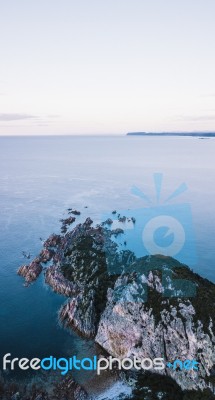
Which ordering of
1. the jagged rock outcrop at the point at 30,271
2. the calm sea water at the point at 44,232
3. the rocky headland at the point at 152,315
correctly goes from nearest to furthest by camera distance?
the rocky headland at the point at 152,315 < the calm sea water at the point at 44,232 < the jagged rock outcrop at the point at 30,271

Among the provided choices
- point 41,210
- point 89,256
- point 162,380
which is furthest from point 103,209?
point 162,380

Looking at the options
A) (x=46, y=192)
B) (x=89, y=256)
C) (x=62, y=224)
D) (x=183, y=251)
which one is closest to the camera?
(x=89, y=256)

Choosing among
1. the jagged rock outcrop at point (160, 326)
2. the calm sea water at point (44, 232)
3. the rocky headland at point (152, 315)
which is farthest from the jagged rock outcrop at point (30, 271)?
the jagged rock outcrop at point (160, 326)

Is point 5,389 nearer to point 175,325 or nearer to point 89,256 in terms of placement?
point 175,325

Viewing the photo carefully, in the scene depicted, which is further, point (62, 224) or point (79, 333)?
point (62, 224)

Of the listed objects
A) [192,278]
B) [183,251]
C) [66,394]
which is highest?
[192,278]

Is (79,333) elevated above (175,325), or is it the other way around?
(175,325)

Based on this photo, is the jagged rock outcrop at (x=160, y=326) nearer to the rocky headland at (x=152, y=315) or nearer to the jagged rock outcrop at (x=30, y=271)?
the rocky headland at (x=152, y=315)

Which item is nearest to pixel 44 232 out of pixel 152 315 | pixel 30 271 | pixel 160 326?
pixel 30 271

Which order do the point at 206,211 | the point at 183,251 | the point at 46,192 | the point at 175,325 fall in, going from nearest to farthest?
1. the point at 175,325
2. the point at 183,251
3. the point at 206,211
4. the point at 46,192
